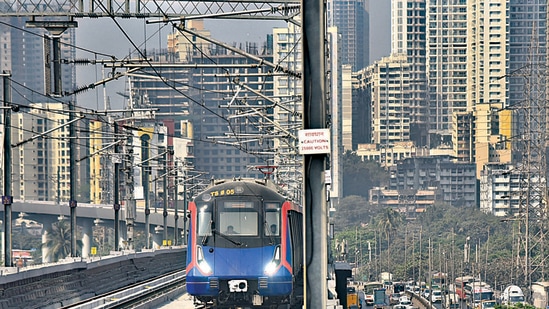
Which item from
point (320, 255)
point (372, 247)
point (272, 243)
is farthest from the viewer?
point (372, 247)

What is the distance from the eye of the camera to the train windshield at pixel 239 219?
83.6 ft

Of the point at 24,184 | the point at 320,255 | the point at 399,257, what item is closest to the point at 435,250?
the point at 399,257

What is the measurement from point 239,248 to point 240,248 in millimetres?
23

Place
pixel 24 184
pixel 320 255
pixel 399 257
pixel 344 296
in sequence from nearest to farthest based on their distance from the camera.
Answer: pixel 320 255
pixel 344 296
pixel 399 257
pixel 24 184

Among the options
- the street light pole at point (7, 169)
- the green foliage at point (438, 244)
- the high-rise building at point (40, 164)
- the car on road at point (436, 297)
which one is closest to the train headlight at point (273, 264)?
the street light pole at point (7, 169)

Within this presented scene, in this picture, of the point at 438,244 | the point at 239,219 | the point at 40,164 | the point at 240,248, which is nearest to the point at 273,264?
the point at 240,248

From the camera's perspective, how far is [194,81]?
182250mm

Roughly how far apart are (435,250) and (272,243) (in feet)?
430

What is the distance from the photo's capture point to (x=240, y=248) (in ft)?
83.0

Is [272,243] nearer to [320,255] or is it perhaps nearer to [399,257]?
[320,255]

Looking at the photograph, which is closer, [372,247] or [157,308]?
[157,308]

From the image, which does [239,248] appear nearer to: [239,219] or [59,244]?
[239,219]

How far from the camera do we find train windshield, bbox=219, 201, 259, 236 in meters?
25.5

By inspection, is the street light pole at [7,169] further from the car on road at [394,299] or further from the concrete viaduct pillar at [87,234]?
the concrete viaduct pillar at [87,234]
